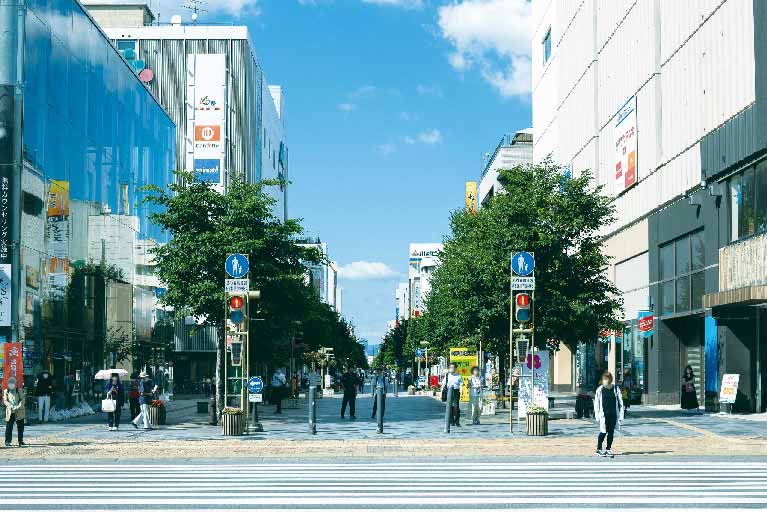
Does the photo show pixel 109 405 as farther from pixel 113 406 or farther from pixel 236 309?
pixel 236 309

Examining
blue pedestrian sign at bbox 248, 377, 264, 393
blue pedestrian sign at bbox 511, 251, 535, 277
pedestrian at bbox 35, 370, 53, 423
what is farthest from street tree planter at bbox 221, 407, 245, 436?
pedestrian at bbox 35, 370, 53, 423

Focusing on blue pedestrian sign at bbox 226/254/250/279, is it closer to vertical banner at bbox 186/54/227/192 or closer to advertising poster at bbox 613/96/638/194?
advertising poster at bbox 613/96/638/194

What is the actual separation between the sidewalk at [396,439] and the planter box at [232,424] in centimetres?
45

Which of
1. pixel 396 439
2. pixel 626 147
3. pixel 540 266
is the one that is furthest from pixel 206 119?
pixel 396 439

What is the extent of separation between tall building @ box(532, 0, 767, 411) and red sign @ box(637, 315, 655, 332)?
0.28 feet

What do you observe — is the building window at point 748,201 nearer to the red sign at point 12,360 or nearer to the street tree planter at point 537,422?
the street tree planter at point 537,422

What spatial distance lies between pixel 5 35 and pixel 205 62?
68210 mm

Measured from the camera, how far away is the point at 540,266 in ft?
120

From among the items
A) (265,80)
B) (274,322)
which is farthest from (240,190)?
(265,80)

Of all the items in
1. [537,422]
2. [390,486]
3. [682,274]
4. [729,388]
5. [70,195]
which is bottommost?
[537,422]

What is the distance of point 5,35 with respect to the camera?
36156 millimetres

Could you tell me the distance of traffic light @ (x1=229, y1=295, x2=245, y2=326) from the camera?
88.3 feet

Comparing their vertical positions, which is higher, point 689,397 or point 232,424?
point 232,424

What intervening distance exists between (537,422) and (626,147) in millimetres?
27782
